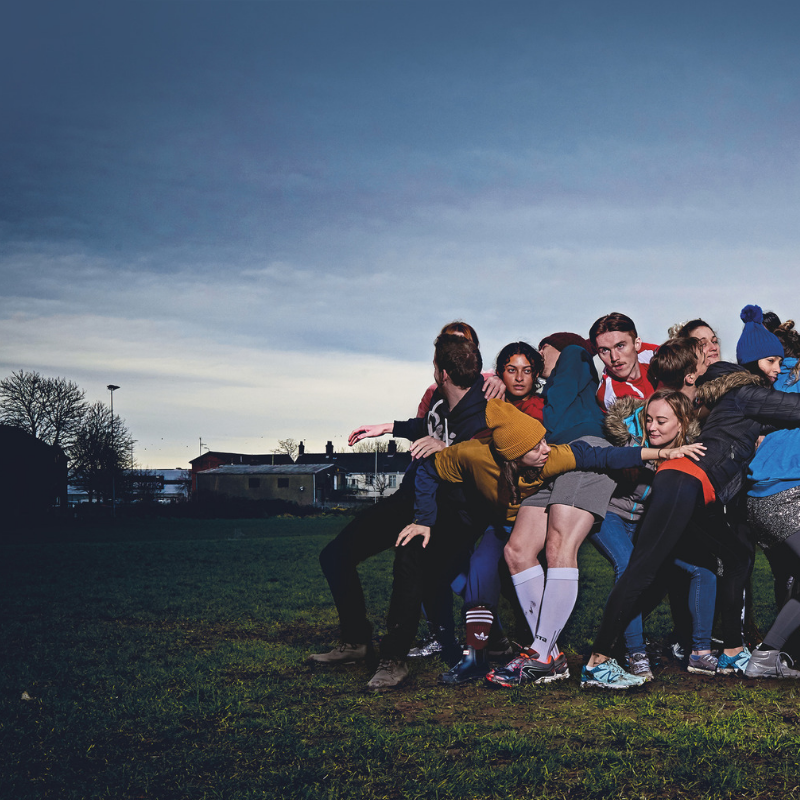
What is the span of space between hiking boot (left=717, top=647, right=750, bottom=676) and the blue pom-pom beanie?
5.97ft

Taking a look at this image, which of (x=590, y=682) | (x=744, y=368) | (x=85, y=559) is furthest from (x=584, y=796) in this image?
(x=85, y=559)

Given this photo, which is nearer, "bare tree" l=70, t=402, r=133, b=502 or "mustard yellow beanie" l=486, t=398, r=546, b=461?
"mustard yellow beanie" l=486, t=398, r=546, b=461

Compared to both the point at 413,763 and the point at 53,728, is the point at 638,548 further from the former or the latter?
the point at 53,728

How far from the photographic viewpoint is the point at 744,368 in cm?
482

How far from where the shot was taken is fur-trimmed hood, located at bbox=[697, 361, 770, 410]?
454 cm

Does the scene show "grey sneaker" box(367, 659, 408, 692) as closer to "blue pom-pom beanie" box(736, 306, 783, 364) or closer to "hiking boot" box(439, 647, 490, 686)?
"hiking boot" box(439, 647, 490, 686)

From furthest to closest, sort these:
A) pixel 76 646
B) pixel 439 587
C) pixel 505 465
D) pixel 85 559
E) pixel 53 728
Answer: pixel 85 559, pixel 76 646, pixel 439 587, pixel 505 465, pixel 53 728

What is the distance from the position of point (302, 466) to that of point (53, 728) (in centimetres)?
8389

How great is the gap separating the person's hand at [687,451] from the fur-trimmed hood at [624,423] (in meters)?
0.28

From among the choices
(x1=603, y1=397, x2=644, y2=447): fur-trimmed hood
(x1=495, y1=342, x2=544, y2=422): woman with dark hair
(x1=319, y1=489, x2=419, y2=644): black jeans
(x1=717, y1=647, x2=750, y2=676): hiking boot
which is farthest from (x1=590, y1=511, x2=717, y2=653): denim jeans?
(x1=319, y1=489, x2=419, y2=644): black jeans

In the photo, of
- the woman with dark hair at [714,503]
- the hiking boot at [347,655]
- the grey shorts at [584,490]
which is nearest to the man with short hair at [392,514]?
the hiking boot at [347,655]

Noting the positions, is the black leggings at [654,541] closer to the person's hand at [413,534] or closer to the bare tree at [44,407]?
the person's hand at [413,534]

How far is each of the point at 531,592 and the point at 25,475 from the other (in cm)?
4344

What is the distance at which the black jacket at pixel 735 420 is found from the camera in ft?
14.4
